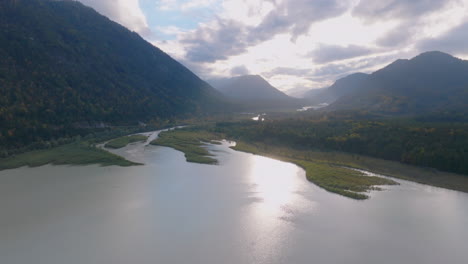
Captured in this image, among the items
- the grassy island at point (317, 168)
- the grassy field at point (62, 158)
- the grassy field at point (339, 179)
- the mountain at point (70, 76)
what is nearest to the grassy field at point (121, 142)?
the grassy island at point (317, 168)

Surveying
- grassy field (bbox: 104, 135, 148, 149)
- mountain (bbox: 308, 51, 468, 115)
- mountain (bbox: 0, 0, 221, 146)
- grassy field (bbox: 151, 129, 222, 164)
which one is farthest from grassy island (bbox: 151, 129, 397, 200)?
mountain (bbox: 308, 51, 468, 115)

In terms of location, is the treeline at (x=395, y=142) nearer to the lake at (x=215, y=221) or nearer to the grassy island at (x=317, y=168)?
the grassy island at (x=317, y=168)

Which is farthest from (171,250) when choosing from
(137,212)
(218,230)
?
(137,212)

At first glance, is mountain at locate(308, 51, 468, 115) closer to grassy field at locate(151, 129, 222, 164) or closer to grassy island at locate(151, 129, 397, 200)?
grassy island at locate(151, 129, 397, 200)

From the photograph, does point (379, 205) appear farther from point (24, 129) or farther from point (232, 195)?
point (24, 129)

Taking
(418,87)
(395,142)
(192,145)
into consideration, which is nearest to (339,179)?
(395,142)

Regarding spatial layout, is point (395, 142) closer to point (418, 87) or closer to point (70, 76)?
point (70, 76)
